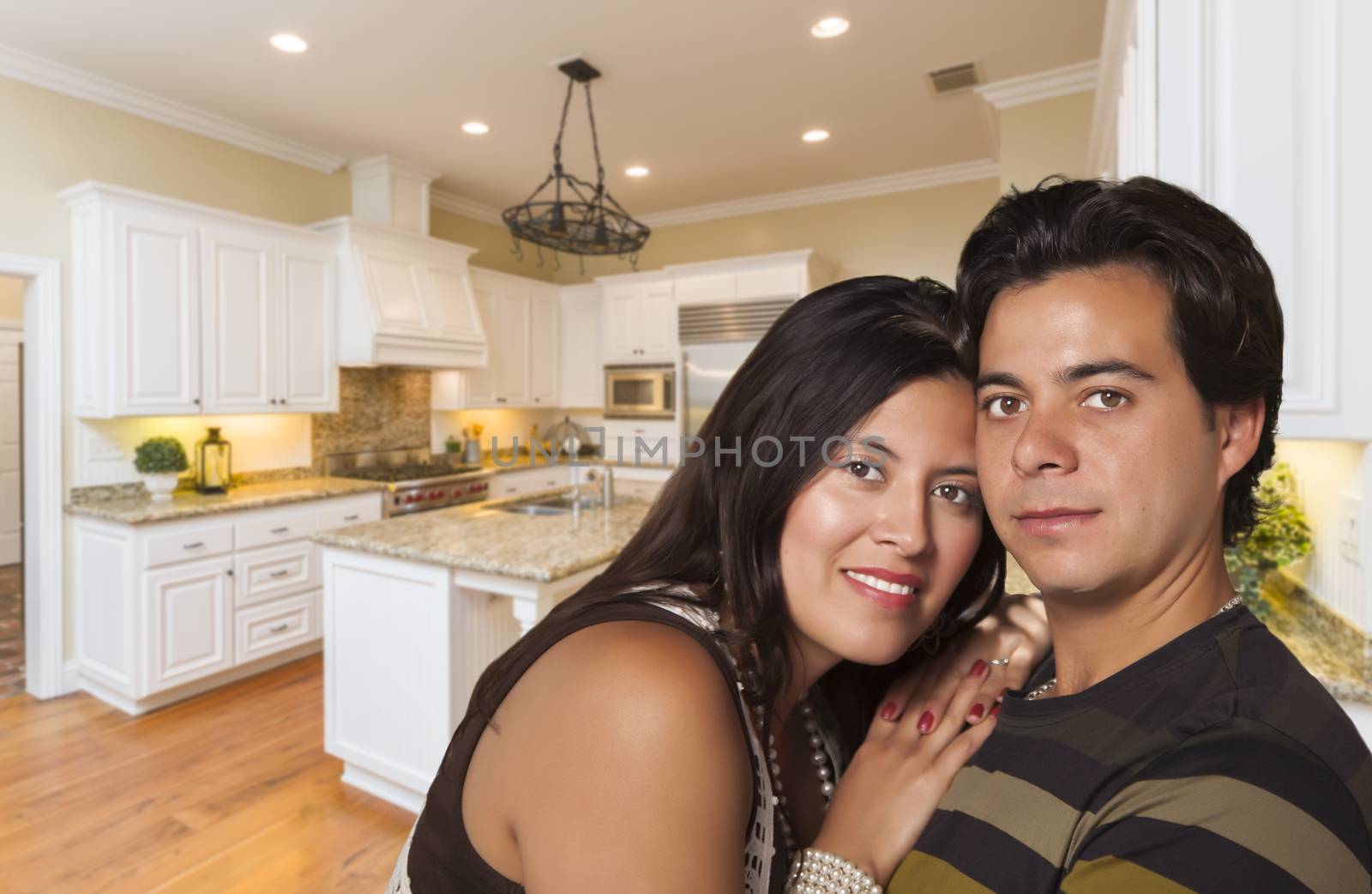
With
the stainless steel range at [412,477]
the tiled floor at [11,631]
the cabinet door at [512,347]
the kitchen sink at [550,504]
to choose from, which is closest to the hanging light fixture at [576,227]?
the kitchen sink at [550,504]

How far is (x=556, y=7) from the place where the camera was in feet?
10.1

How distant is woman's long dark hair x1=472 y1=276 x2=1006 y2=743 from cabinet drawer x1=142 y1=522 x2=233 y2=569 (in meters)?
3.48

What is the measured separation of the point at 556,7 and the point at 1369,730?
11.4 ft

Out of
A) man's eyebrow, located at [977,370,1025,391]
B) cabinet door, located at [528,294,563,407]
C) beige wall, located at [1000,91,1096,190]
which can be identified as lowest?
man's eyebrow, located at [977,370,1025,391]

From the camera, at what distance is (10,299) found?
6.23m

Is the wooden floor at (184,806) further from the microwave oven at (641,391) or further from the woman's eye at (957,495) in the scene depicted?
the microwave oven at (641,391)

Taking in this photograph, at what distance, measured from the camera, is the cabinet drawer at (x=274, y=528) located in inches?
154

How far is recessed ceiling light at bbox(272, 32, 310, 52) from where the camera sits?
331 cm

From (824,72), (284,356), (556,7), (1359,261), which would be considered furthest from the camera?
(284,356)

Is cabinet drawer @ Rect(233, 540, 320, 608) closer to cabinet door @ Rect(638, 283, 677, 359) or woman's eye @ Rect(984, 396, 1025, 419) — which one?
cabinet door @ Rect(638, 283, 677, 359)

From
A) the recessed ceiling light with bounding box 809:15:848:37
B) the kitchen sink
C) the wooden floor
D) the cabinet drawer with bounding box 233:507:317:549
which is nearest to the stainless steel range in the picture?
the cabinet drawer with bounding box 233:507:317:549

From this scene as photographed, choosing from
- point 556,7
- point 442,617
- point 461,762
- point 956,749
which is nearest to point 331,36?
point 556,7

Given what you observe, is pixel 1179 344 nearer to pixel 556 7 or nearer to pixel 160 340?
pixel 556 7

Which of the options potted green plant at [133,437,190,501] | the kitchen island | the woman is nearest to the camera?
the woman
